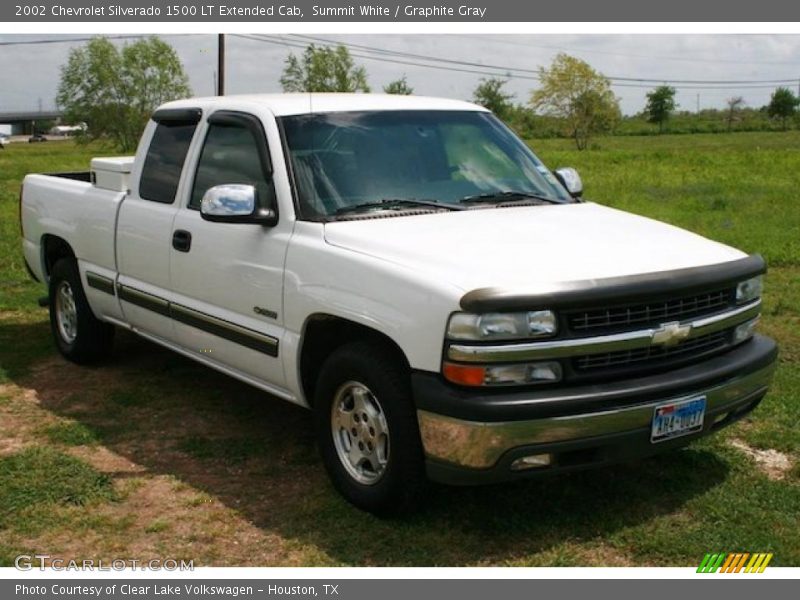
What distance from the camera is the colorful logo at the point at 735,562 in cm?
400

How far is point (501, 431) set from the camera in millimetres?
3824

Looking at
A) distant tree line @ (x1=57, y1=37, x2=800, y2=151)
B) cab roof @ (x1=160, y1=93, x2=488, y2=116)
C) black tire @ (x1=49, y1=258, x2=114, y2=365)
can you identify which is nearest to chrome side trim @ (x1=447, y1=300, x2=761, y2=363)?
cab roof @ (x1=160, y1=93, x2=488, y2=116)

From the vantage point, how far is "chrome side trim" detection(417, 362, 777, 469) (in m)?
3.83

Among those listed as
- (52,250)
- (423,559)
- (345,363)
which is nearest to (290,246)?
(345,363)

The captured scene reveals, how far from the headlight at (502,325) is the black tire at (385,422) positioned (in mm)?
451

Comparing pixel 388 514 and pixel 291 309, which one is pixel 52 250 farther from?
pixel 388 514

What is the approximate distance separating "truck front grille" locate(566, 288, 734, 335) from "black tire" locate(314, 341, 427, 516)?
78 cm

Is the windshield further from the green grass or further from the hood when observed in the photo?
the green grass

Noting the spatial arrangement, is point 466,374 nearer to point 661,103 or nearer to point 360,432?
point 360,432

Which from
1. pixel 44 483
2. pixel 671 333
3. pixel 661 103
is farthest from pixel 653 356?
pixel 661 103

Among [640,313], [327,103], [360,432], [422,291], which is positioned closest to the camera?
[422,291]

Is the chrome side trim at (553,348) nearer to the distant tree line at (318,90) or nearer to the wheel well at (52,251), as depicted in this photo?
the wheel well at (52,251)

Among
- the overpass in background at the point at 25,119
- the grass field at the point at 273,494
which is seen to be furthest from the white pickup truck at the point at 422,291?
the overpass in background at the point at 25,119

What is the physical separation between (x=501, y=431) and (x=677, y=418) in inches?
33.6
